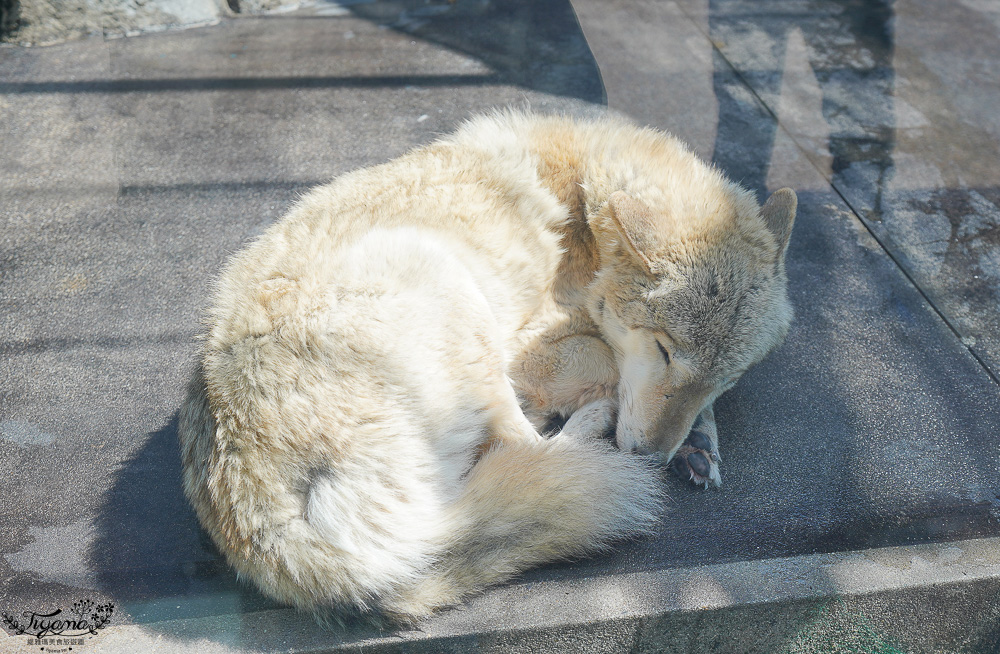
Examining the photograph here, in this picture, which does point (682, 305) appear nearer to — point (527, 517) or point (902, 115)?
point (527, 517)

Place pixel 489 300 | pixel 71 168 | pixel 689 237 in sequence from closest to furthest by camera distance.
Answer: pixel 689 237, pixel 489 300, pixel 71 168

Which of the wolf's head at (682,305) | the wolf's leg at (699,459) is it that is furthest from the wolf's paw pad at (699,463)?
the wolf's head at (682,305)

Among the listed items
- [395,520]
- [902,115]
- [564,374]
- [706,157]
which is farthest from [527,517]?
[902,115]

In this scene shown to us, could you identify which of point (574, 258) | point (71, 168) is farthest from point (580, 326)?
point (71, 168)

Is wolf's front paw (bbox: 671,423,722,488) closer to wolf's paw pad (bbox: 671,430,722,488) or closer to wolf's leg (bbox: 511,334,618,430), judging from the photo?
wolf's paw pad (bbox: 671,430,722,488)

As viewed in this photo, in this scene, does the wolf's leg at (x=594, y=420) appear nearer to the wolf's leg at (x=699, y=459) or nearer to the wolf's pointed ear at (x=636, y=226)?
the wolf's leg at (x=699, y=459)

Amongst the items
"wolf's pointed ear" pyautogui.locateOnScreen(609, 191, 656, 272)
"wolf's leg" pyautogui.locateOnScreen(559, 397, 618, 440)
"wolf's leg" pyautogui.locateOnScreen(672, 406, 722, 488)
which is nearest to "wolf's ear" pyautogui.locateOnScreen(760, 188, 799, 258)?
"wolf's pointed ear" pyautogui.locateOnScreen(609, 191, 656, 272)

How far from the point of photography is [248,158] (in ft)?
16.7

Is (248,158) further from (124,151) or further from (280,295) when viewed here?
(280,295)

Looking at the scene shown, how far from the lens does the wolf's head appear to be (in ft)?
9.53

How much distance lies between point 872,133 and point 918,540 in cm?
381

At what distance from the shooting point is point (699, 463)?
3.05m

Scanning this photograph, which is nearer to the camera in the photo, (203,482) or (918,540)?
(203,482)

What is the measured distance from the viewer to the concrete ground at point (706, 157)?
2.62 m
